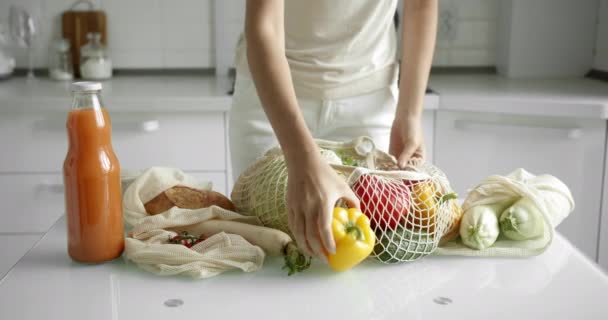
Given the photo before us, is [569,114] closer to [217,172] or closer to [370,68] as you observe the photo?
[370,68]

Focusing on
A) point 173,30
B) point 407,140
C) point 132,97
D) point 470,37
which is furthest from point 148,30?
point 407,140

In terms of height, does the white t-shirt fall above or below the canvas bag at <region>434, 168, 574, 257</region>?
above

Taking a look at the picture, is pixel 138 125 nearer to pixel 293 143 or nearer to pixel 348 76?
pixel 348 76

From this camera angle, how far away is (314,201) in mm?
758

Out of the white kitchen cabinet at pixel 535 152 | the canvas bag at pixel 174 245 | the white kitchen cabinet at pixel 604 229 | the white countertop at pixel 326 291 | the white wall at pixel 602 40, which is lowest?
the white kitchen cabinet at pixel 604 229

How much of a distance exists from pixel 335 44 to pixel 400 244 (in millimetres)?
595

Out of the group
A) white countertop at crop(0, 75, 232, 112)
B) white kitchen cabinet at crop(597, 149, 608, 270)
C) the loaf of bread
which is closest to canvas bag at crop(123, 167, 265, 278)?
the loaf of bread

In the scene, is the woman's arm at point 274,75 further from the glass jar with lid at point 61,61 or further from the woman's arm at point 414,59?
the glass jar with lid at point 61,61

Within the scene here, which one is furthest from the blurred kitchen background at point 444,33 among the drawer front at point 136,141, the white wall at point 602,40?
the drawer front at point 136,141

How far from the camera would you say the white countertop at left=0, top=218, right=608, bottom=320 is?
2.37 feet

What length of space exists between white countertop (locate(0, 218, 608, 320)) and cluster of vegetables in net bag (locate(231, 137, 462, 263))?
4cm

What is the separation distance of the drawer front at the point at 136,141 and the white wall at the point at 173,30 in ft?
1.93

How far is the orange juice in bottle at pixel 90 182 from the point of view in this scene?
0.82 metres

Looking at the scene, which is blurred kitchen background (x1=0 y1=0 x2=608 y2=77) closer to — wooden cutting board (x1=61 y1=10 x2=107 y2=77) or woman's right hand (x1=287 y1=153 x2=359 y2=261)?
wooden cutting board (x1=61 y1=10 x2=107 y2=77)
